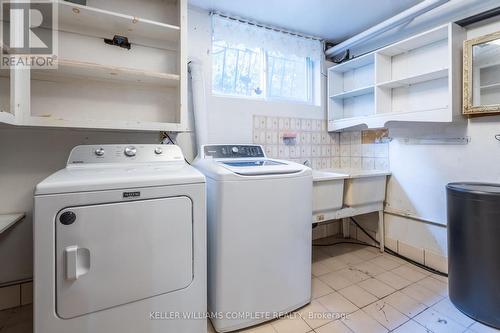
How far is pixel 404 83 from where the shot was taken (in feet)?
6.97

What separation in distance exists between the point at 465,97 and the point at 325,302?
1737 mm

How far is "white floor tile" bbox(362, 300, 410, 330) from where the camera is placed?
1406mm

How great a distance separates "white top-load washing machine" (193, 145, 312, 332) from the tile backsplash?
2.83 feet

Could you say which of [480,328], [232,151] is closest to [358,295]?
[480,328]

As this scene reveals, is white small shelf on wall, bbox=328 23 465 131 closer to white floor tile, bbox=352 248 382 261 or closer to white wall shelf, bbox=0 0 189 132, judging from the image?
white floor tile, bbox=352 248 382 261

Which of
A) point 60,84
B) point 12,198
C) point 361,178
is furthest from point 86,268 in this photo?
point 361,178

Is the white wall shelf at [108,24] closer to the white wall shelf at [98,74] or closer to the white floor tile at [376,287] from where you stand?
the white wall shelf at [98,74]

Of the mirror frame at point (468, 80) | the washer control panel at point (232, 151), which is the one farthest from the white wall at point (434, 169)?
the washer control panel at point (232, 151)

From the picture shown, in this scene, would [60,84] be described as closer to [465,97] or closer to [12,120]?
[12,120]

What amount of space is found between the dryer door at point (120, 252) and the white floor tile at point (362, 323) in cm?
99

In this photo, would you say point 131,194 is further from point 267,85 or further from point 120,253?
point 267,85

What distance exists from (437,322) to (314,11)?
2.40 meters

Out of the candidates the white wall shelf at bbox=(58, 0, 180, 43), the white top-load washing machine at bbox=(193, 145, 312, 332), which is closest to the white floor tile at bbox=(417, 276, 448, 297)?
the white top-load washing machine at bbox=(193, 145, 312, 332)

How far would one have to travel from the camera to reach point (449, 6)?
178 cm
